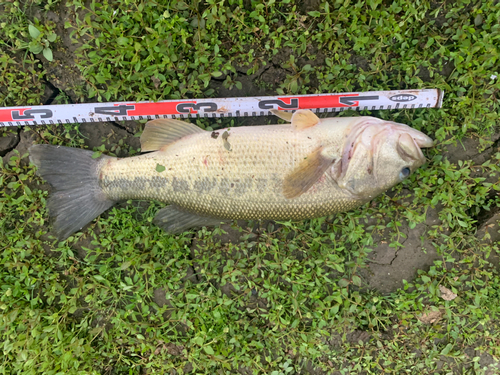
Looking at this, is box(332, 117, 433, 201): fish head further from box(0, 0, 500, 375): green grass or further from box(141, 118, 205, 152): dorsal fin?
box(141, 118, 205, 152): dorsal fin

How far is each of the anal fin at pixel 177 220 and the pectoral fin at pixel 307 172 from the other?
0.70 m

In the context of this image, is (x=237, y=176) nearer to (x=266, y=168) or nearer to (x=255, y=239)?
(x=266, y=168)

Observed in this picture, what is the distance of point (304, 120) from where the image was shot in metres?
2.37

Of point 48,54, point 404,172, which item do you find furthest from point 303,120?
point 48,54

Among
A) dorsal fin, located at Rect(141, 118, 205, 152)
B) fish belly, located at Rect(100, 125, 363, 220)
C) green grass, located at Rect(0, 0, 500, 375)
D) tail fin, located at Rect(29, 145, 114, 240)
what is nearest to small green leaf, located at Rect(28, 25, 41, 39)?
green grass, located at Rect(0, 0, 500, 375)

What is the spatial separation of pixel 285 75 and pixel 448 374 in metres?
3.55

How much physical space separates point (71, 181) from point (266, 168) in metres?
1.86

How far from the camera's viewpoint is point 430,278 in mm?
2992

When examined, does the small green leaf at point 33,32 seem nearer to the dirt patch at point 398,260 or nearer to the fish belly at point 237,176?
the fish belly at point 237,176

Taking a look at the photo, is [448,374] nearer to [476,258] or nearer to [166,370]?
[476,258]

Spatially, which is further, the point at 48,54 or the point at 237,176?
the point at 48,54

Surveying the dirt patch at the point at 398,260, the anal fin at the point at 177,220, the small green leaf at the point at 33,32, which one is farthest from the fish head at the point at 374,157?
the small green leaf at the point at 33,32

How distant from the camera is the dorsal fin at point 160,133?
257 centimetres

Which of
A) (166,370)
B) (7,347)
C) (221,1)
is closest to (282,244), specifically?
(166,370)
